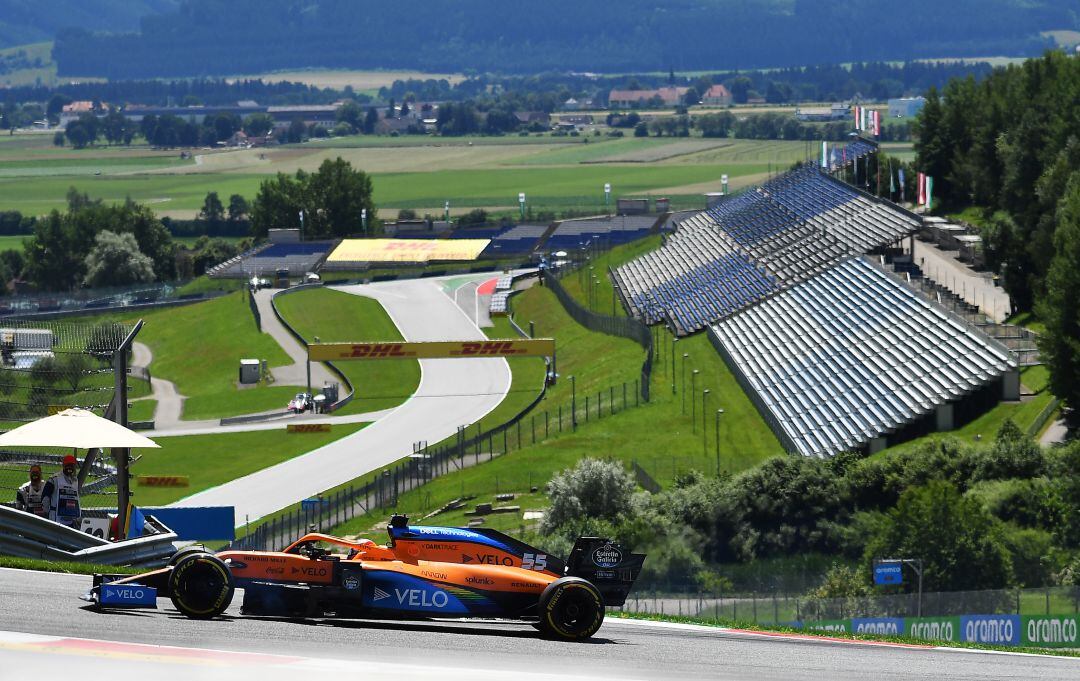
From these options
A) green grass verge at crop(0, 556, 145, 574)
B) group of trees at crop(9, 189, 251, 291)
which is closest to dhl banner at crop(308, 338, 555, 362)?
green grass verge at crop(0, 556, 145, 574)

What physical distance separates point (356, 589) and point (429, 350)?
7885cm

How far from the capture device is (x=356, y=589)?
26484mm

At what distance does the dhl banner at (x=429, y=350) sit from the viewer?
104000mm

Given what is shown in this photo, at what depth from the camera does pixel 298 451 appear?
84.6m

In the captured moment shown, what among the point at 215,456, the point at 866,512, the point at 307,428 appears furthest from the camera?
the point at 307,428

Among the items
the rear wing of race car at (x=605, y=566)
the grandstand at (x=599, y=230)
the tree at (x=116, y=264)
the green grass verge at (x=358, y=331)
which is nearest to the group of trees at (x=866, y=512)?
the rear wing of race car at (x=605, y=566)

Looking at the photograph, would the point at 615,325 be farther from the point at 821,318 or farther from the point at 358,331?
the point at 358,331

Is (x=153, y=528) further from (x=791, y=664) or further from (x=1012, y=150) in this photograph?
(x=1012, y=150)

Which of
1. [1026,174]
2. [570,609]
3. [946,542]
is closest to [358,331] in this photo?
[1026,174]

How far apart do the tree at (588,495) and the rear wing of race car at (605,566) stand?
25.2 metres

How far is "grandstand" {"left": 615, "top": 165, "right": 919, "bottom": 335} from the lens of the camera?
99.2m

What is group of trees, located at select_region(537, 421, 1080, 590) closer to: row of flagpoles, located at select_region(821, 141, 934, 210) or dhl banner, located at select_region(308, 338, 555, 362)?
dhl banner, located at select_region(308, 338, 555, 362)

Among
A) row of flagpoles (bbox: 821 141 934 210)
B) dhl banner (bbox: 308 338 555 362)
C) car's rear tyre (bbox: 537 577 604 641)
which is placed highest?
car's rear tyre (bbox: 537 577 604 641)

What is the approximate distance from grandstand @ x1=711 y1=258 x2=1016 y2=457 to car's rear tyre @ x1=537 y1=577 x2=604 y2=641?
35617mm
